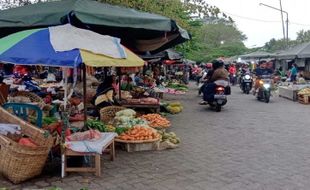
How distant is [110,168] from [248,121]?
6.10m

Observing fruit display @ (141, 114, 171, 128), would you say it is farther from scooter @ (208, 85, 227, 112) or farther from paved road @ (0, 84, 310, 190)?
scooter @ (208, 85, 227, 112)

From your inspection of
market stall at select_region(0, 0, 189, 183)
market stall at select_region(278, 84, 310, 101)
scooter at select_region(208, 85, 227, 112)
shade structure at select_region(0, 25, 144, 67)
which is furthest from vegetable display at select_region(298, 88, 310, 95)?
shade structure at select_region(0, 25, 144, 67)

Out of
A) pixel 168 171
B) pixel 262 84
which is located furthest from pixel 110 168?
pixel 262 84

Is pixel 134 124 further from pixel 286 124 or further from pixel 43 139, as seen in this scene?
pixel 286 124

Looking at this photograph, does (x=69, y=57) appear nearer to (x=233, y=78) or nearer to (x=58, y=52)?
(x=58, y=52)

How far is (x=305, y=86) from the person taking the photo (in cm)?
1753

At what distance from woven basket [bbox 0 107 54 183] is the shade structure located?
98 cm

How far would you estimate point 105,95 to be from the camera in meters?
9.17

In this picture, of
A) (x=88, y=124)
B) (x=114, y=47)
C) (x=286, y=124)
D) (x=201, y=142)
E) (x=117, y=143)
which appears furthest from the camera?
(x=286, y=124)

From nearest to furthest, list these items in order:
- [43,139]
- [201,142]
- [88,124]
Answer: [43,139]
[88,124]
[201,142]

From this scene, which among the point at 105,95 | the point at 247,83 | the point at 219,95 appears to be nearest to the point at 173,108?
the point at 219,95

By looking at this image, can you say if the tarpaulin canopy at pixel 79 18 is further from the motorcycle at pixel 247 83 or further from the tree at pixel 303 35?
Answer: the tree at pixel 303 35

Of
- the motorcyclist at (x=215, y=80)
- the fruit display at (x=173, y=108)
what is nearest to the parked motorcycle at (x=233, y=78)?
the motorcyclist at (x=215, y=80)

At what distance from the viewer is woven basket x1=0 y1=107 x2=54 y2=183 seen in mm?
5086
